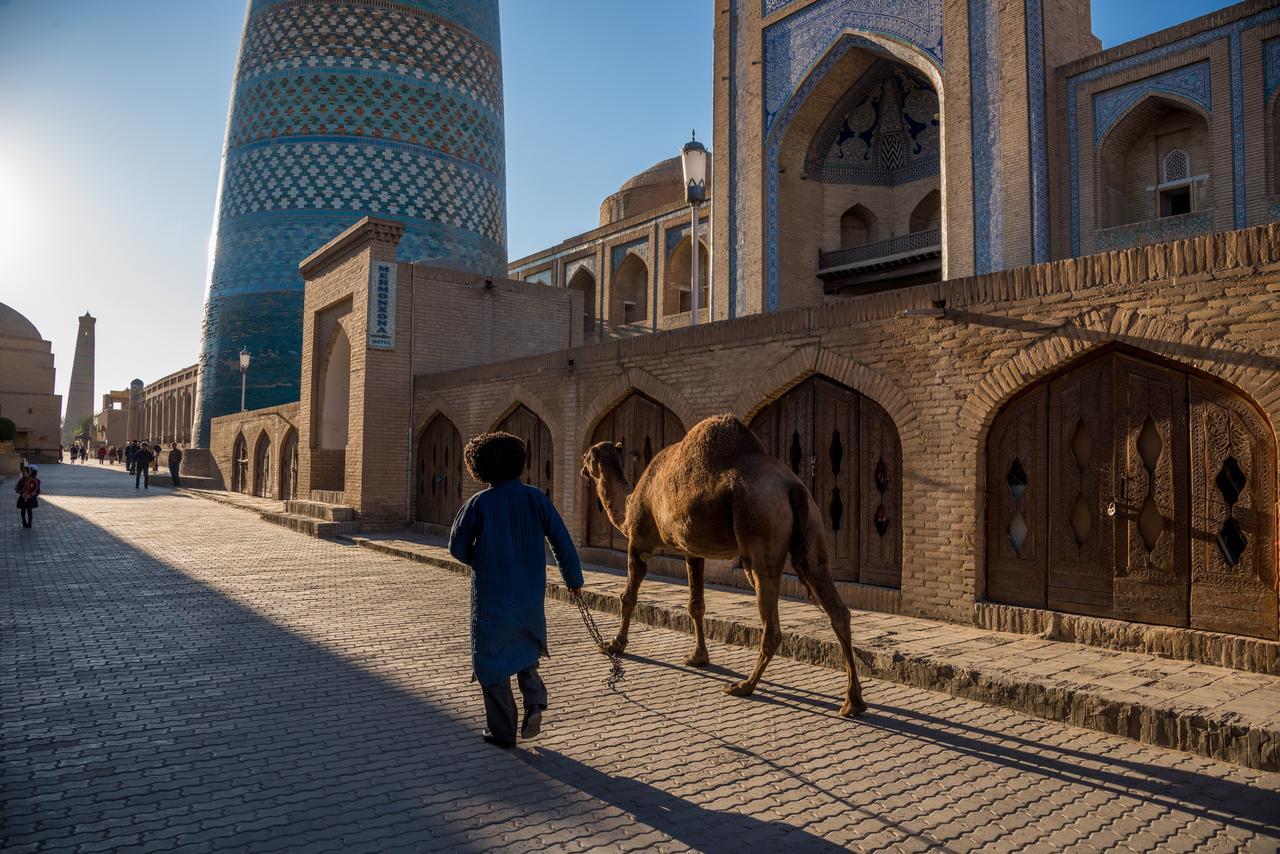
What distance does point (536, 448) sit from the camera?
11.8m

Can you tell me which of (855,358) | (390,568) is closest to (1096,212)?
(855,358)

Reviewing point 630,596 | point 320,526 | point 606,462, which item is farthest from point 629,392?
point 320,526

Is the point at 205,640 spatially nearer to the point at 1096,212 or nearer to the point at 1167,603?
the point at 1167,603

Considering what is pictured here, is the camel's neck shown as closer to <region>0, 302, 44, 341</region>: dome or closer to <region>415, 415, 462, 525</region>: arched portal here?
<region>415, 415, 462, 525</region>: arched portal

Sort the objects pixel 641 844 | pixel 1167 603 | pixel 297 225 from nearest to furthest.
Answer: pixel 641 844, pixel 1167 603, pixel 297 225

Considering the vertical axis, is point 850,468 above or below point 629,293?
below

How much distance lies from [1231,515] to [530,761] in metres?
4.37

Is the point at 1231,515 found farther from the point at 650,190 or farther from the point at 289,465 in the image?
the point at 650,190

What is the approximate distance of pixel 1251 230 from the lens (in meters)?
5.03

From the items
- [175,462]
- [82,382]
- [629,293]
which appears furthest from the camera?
[82,382]

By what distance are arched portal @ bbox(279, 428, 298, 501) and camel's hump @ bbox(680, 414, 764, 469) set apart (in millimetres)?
16426

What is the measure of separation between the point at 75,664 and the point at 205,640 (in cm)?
86

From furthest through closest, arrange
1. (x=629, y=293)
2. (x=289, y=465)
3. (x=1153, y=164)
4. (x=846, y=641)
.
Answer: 1. (x=629, y=293)
2. (x=289, y=465)
3. (x=1153, y=164)
4. (x=846, y=641)

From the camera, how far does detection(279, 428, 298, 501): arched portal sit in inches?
782
